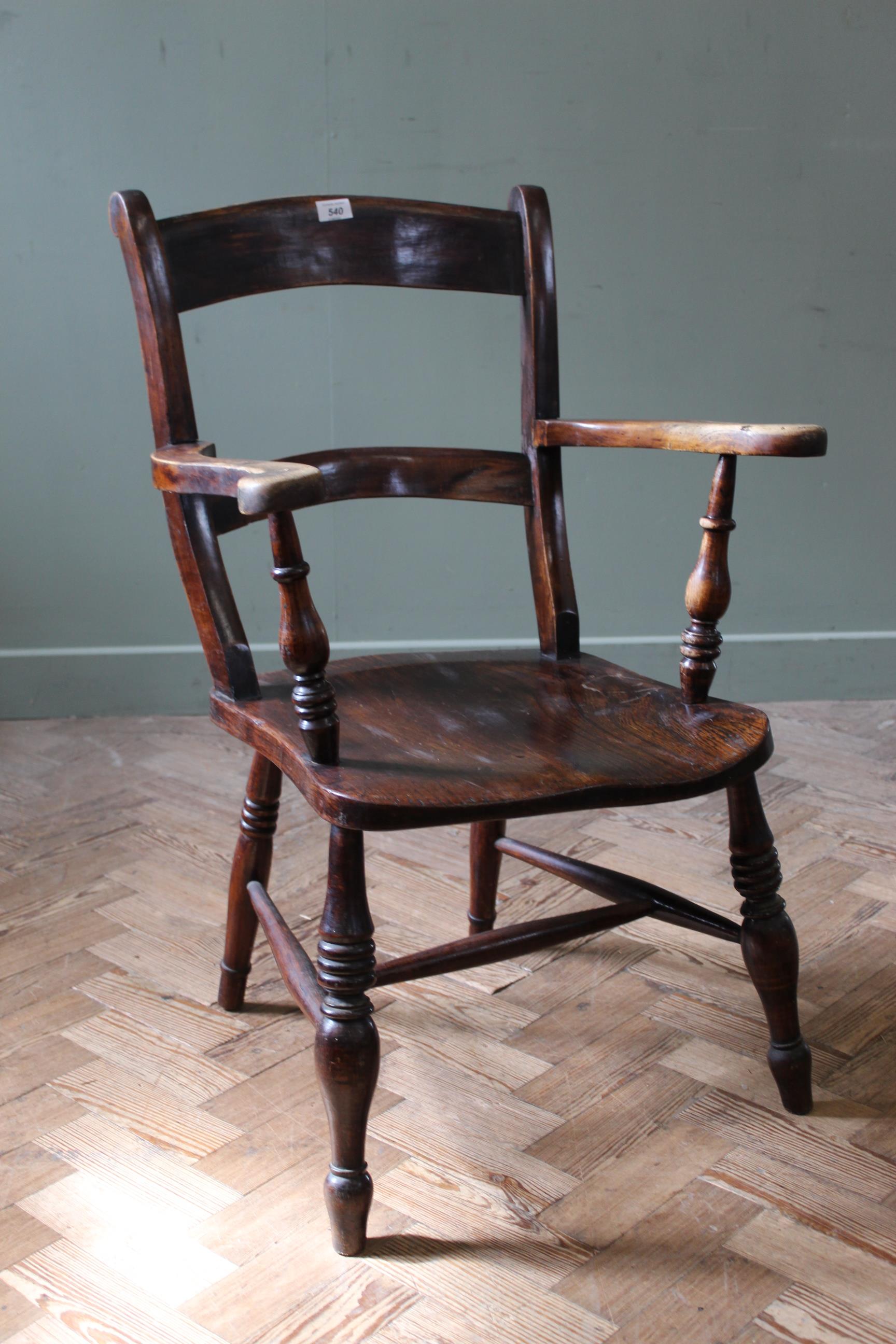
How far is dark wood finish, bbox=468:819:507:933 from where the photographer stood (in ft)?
5.21

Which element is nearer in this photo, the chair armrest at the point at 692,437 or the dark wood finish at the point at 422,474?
the chair armrest at the point at 692,437

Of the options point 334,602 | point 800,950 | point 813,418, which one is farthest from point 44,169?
point 800,950

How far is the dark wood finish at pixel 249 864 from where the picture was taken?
1356mm

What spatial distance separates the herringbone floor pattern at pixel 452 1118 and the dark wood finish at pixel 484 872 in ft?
0.19

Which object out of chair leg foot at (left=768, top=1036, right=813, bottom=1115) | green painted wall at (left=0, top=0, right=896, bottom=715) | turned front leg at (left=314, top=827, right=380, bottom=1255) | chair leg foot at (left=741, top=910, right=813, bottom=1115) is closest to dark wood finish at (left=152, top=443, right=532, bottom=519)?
turned front leg at (left=314, top=827, right=380, bottom=1255)

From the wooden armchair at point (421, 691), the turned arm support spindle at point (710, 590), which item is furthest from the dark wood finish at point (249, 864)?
the turned arm support spindle at point (710, 590)

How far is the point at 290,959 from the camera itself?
4.00 ft

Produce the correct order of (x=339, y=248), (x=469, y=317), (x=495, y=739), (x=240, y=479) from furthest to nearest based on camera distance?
(x=469, y=317) < (x=339, y=248) < (x=495, y=739) < (x=240, y=479)

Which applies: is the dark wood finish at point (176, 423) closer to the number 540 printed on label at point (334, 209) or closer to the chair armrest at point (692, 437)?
the number 540 printed on label at point (334, 209)

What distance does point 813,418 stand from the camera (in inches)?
97.3

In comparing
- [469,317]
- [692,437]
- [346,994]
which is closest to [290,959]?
[346,994]

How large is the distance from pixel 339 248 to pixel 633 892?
757 mm

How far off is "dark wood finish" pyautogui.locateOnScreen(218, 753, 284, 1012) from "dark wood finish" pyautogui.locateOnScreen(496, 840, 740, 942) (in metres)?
0.31

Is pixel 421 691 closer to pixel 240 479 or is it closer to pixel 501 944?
pixel 501 944
